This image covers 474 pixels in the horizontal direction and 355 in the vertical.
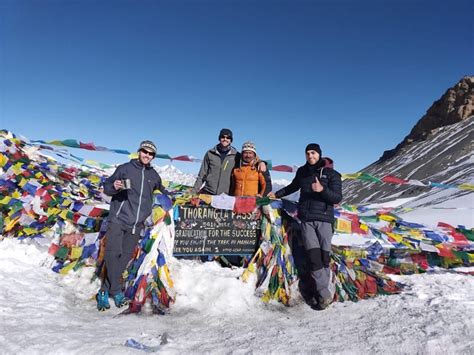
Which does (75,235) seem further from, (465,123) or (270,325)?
(465,123)

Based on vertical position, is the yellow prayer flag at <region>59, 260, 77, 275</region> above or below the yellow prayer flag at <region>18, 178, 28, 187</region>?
below

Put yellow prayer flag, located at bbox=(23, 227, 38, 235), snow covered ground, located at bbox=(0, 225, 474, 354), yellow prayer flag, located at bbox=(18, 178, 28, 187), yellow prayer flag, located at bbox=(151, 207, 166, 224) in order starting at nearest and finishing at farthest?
snow covered ground, located at bbox=(0, 225, 474, 354) → yellow prayer flag, located at bbox=(151, 207, 166, 224) → yellow prayer flag, located at bbox=(23, 227, 38, 235) → yellow prayer flag, located at bbox=(18, 178, 28, 187)

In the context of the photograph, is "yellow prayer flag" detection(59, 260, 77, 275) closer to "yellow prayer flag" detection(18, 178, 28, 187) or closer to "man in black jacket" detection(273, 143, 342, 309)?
"yellow prayer flag" detection(18, 178, 28, 187)

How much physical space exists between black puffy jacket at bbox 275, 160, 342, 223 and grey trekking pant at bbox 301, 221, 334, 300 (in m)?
0.11

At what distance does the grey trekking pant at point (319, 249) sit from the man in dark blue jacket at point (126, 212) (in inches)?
88.4

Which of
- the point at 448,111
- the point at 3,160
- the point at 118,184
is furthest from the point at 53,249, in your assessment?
the point at 448,111

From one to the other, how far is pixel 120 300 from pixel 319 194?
2.94 m

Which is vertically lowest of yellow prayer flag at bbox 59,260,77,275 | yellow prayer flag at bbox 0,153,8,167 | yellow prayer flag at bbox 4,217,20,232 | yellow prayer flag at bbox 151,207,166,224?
yellow prayer flag at bbox 59,260,77,275

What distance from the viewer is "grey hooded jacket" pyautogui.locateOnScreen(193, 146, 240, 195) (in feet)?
21.6

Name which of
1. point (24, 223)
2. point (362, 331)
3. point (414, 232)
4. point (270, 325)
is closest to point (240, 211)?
point (270, 325)

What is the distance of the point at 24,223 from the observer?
6.52m

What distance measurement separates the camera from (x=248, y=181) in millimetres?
6246

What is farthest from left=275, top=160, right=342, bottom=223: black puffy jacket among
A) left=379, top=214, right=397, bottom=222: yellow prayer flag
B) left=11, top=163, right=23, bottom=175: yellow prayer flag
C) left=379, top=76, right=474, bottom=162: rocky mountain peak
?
left=379, top=76, right=474, bottom=162: rocky mountain peak

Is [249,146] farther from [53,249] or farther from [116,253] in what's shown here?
[53,249]
